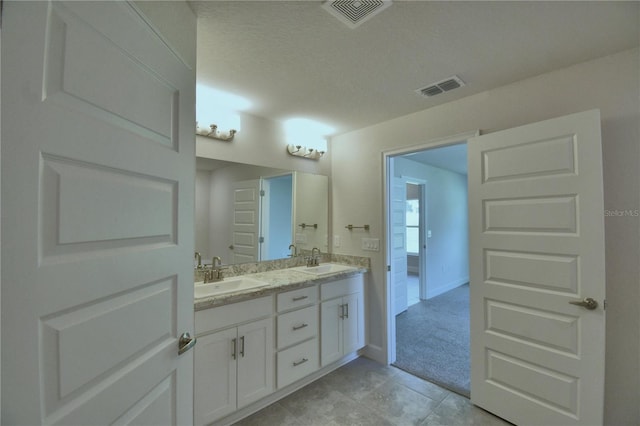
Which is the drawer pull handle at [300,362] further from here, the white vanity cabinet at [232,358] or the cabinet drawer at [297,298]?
the cabinet drawer at [297,298]

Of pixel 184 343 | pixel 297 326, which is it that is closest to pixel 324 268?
pixel 297 326

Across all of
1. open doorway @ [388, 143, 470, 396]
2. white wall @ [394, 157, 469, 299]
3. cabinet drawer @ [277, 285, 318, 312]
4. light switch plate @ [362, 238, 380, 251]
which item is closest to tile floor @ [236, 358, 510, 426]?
open doorway @ [388, 143, 470, 396]

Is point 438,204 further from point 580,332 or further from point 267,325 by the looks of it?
point 267,325

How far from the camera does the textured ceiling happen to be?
4.23ft

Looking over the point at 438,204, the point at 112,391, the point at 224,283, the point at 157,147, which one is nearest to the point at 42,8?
the point at 157,147

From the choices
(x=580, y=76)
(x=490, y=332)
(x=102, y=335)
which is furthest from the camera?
(x=490, y=332)

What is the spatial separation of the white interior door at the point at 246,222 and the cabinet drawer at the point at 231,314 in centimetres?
58

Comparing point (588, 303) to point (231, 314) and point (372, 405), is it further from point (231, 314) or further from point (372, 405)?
point (231, 314)

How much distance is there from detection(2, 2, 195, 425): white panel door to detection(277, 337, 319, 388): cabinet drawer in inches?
43.4

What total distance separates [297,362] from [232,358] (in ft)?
1.91

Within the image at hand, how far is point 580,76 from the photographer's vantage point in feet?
5.57

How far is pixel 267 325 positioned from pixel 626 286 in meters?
2.21

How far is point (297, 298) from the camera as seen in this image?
2168mm

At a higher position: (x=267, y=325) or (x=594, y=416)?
(x=267, y=325)
